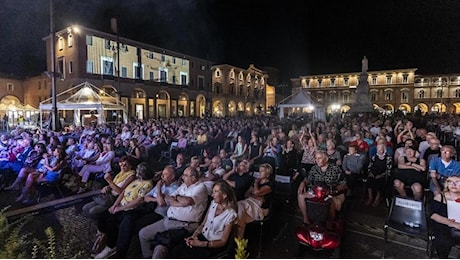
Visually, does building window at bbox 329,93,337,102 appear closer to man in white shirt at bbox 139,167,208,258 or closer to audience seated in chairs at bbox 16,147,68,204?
audience seated in chairs at bbox 16,147,68,204

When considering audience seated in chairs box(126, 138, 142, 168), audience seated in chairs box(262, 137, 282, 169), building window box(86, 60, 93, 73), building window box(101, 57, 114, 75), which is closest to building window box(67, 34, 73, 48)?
building window box(86, 60, 93, 73)

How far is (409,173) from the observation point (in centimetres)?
530

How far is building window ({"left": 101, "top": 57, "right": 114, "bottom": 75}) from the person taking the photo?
34.0 m

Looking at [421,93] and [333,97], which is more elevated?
[421,93]

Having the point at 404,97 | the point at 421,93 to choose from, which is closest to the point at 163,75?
the point at 404,97

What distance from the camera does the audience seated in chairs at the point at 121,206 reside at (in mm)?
4176

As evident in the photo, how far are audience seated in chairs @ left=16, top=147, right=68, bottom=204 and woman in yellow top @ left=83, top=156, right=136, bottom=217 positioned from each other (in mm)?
2181

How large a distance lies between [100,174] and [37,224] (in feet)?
6.60

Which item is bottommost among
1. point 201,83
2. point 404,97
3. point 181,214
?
point 181,214

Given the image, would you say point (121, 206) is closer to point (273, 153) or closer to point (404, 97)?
point (273, 153)

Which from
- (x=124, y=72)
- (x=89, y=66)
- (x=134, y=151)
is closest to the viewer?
(x=134, y=151)

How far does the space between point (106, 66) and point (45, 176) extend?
3132cm

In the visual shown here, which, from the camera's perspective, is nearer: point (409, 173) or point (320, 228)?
point (320, 228)

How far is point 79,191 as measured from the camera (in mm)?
7043
